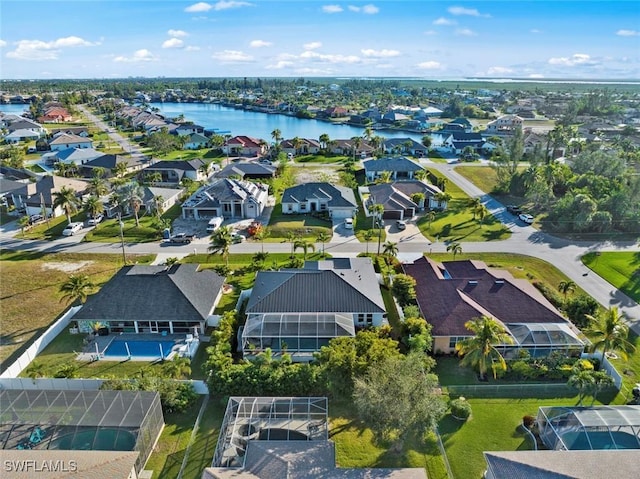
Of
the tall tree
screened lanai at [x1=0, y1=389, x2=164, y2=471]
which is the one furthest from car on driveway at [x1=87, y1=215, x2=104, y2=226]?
the tall tree

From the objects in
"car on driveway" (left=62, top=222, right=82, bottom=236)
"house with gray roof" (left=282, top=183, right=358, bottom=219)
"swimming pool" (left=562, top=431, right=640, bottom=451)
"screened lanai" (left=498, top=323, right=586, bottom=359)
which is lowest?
"swimming pool" (left=562, top=431, right=640, bottom=451)

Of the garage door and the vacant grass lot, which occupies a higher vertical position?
the garage door

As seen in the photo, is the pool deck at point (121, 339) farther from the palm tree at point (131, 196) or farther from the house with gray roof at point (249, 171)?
the house with gray roof at point (249, 171)

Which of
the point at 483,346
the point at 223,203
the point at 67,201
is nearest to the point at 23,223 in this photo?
the point at 67,201

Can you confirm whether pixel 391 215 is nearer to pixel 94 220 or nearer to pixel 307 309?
pixel 307 309

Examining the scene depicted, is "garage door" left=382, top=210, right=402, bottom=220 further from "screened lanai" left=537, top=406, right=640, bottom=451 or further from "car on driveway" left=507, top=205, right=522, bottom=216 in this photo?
"screened lanai" left=537, top=406, right=640, bottom=451

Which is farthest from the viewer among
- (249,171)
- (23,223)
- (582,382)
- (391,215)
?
(249,171)

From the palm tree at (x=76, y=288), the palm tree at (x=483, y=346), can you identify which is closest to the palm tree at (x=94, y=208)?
the palm tree at (x=76, y=288)
